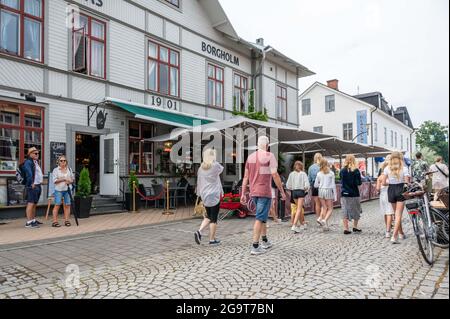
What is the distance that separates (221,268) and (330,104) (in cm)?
3124

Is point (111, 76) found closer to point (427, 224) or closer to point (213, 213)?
point (213, 213)

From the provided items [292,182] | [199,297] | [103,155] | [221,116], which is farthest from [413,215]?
[221,116]

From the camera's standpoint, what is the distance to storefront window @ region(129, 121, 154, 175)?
12828mm

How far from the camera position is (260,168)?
18.0 feet

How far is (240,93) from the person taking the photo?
60.1 feet

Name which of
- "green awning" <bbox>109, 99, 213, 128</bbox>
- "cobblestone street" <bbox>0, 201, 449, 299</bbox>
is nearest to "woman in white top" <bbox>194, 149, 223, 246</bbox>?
"cobblestone street" <bbox>0, 201, 449, 299</bbox>

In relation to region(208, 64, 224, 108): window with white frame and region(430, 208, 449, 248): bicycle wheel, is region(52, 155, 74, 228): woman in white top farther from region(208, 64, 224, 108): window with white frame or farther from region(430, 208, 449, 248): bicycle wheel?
region(208, 64, 224, 108): window with white frame

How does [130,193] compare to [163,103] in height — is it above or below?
below

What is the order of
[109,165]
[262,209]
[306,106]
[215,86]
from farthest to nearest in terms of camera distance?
[306,106]
[215,86]
[109,165]
[262,209]

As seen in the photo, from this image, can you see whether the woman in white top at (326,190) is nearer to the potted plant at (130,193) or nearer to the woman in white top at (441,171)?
the woman in white top at (441,171)

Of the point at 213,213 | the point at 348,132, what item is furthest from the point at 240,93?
the point at 348,132

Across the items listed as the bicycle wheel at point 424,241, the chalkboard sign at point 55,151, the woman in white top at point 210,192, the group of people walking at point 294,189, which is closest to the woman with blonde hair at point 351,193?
the group of people walking at point 294,189

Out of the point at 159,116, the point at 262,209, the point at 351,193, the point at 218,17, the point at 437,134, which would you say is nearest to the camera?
the point at 437,134
